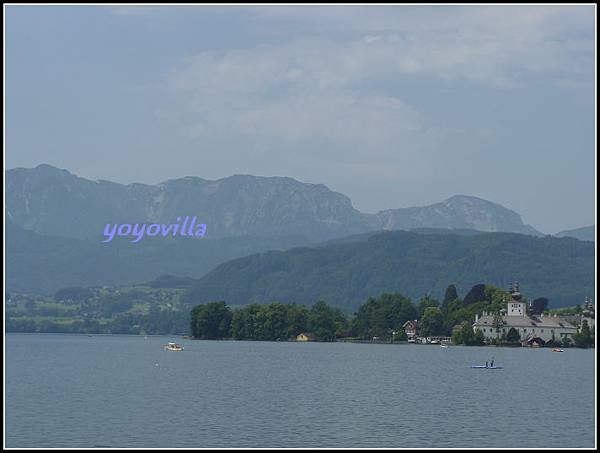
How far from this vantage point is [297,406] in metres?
86.8

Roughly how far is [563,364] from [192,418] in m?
104

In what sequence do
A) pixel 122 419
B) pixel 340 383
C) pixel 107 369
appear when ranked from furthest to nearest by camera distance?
pixel 107 369, pixel 340 383, pixel 122 419

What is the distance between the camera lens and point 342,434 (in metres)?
68.8

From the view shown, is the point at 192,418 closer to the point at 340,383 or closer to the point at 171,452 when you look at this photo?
the point at 171,452

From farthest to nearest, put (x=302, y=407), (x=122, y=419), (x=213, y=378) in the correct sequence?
(x=213, y=378)
(x=302, y=407)
(x=122, y=419)

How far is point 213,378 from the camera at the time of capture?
399ft

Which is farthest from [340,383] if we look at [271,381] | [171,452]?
[171,452]

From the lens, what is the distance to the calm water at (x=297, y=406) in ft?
222

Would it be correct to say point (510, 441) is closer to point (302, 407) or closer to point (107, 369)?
point (302, 407)

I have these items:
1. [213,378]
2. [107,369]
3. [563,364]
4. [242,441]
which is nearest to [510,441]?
[242,441]

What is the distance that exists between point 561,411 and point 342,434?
2594 cm

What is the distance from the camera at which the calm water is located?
67562 mm

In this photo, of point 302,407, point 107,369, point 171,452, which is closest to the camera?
point 171,452

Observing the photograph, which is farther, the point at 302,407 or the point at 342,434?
the point at 302,407
